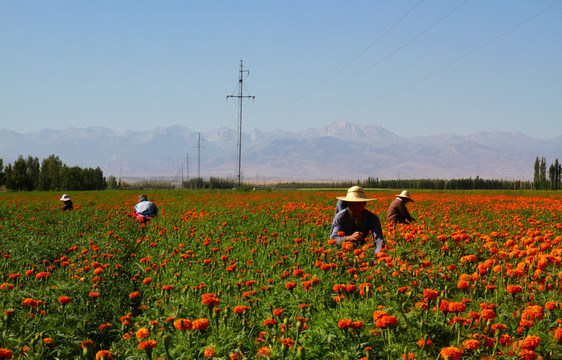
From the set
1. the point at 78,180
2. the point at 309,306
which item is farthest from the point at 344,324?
the point at 78,180

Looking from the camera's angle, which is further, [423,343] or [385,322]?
[423,343]

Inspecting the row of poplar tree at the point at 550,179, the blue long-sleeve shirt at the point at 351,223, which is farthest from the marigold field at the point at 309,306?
the row of poplar tree at the point at 550,179

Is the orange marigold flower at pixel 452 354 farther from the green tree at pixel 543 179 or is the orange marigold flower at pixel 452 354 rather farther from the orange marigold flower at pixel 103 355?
the green tree at pixel 543 179

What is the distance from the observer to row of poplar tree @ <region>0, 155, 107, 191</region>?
78625mm

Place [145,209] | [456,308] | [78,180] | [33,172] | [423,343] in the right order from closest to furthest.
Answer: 1. [423,343]
2. [456,308]
3. [145,209]
4. [33,172]
5. [78,180]

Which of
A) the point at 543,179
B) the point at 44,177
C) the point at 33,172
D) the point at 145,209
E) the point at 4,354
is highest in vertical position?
the point at 33,172

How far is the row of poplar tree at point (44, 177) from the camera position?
78625mm

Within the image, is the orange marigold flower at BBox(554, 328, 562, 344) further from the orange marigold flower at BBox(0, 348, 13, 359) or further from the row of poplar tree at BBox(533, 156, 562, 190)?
the row of poplar tree at BBox(533, 156, 562, 190)

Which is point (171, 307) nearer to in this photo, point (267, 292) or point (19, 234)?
point (267, 292)

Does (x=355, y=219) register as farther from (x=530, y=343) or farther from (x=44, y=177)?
(x=44, y=177)

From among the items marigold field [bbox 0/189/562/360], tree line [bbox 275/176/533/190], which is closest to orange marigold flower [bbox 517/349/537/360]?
marigold field [bbox 0/189/562/360]

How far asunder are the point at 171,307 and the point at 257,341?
1.40 meters

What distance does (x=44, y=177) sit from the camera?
8288 centimetres

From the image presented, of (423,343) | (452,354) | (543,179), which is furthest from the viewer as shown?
(543,179)
